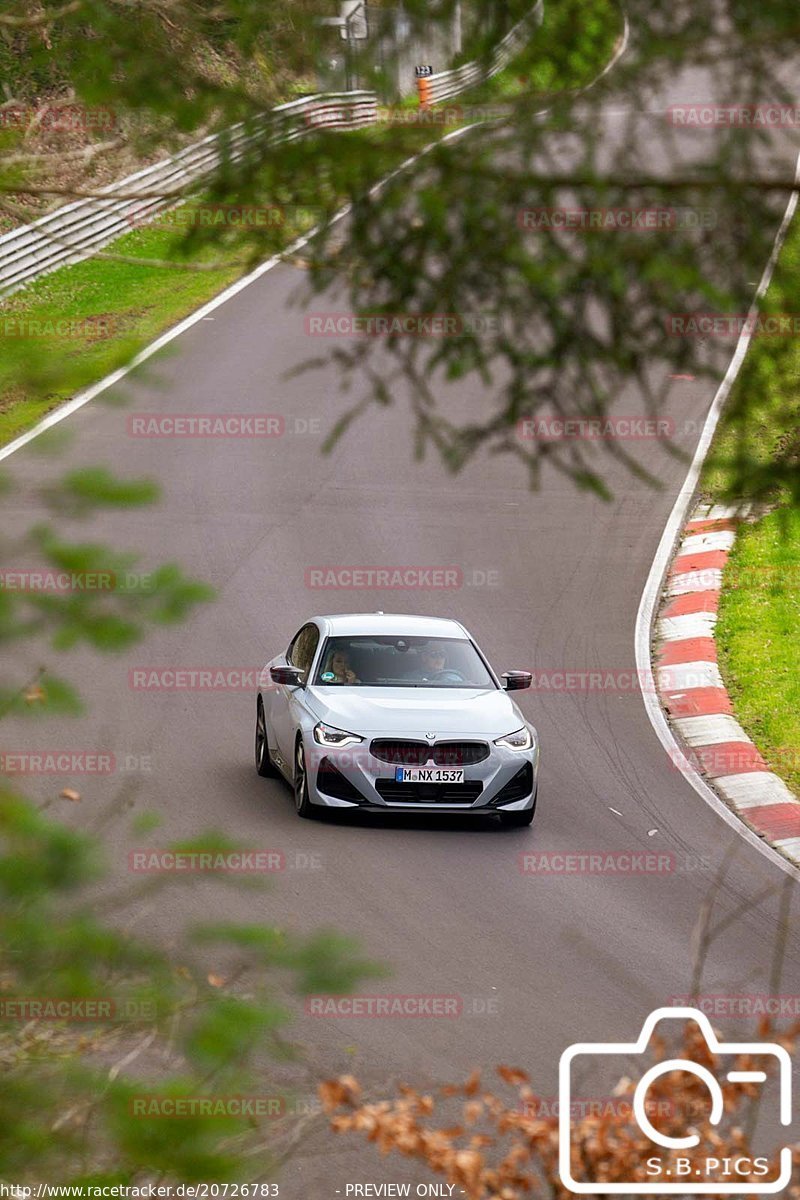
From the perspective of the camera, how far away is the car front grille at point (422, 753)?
13.0 meters

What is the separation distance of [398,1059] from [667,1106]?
431 cm

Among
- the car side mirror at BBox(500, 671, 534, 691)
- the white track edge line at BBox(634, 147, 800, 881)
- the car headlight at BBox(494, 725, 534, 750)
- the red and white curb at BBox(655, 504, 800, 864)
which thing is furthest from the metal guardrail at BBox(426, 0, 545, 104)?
the car side mirror at BBox(500, 671, 534, 691)

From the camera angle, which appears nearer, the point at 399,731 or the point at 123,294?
the point at 399,731

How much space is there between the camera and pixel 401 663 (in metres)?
14.2

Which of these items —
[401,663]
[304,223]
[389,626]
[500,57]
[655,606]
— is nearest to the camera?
[500,57]

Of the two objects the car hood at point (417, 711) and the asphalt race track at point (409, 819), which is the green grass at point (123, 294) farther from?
the car hood at point (417, 711)

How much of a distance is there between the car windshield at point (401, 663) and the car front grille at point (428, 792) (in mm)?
1124

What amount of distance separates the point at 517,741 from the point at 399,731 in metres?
1.00

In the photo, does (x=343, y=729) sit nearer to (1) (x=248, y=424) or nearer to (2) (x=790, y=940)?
(2) (x=790, y=940)

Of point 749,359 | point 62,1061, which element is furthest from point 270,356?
point 62,1061

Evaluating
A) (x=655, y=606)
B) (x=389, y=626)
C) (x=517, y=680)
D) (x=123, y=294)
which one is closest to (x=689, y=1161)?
(x=517, y=680)

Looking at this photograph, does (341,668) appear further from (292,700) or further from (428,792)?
(428,792)

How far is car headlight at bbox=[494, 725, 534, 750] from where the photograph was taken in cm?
1315

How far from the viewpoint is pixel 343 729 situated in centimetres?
1313
